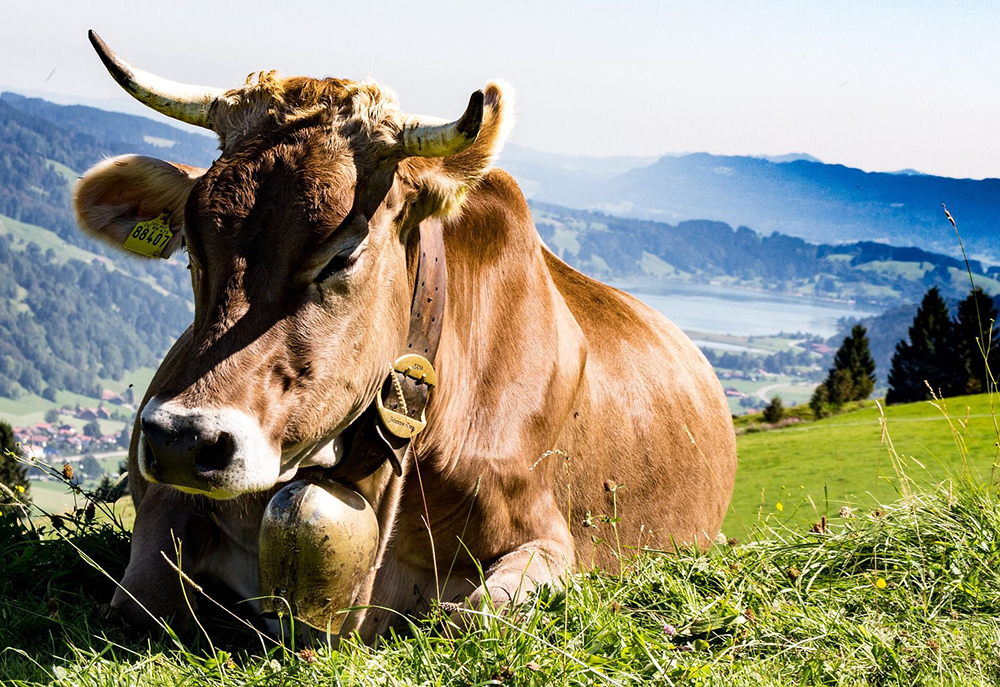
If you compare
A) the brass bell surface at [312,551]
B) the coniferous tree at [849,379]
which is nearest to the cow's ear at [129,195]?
the brass bell surface at [312,551]

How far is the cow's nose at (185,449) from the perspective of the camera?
2.95 m

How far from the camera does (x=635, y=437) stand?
5.46 metres

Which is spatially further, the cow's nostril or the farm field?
the farm field

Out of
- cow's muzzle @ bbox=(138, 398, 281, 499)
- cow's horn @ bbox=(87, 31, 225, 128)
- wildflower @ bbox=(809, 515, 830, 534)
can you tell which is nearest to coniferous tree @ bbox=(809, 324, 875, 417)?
wildflower @ bbox=(809, 515, 830, 534)

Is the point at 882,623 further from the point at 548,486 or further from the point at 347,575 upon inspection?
the point at 347,575

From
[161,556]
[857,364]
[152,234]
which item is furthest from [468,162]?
[857,364]

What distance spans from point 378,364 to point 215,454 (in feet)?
2.71

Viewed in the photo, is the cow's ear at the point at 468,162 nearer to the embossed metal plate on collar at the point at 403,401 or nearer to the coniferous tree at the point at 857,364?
the embossed metal plate on collar at the point at 403,401

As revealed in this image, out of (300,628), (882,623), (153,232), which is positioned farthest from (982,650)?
(153,232)

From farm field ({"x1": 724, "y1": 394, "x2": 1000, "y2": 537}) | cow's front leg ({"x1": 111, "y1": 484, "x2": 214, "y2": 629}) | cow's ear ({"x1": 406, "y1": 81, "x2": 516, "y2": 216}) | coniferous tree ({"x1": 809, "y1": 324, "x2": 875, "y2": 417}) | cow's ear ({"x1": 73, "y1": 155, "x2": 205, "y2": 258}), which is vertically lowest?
coniferous tree ({"x1": 809, "y1": 324, "x2": 875, "y2": 417})

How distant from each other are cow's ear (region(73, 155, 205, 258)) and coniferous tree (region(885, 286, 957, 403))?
7362cm

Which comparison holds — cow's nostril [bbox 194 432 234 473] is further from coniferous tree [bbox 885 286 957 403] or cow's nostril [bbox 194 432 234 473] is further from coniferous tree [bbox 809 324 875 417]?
coniferous tree [bbox 885 286 957 403]

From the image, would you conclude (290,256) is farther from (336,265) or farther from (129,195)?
(129,195)

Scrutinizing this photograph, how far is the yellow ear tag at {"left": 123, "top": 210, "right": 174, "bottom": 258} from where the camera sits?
4286mm
